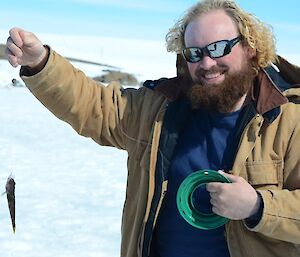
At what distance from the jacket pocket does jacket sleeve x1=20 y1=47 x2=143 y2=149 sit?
654mm

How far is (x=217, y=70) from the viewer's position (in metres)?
2.40

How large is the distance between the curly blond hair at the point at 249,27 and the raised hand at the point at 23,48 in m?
0.73

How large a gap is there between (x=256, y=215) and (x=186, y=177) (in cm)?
37

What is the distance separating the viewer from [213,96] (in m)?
2.38

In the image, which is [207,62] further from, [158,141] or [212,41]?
[158,141]

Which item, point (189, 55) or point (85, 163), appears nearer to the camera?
point (189, 55)

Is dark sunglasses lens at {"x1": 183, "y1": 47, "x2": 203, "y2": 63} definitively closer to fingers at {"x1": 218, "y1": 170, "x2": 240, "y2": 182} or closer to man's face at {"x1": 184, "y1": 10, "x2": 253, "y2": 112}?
man's face at {"x1": 184, "y1": 10, "x2": 253, "y2": 112}

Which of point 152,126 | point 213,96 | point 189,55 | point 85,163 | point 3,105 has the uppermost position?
point 189,55

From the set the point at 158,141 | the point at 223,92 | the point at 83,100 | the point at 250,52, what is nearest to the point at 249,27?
the point at 250,52

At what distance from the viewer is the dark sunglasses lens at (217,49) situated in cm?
235

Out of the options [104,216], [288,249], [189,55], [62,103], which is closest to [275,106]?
[189,55]

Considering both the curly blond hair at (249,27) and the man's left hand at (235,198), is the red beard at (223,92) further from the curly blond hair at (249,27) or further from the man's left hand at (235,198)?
the man's left hand at (235,198)

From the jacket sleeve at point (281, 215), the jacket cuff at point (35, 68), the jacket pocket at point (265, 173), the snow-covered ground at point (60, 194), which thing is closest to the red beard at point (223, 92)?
the jacket pocket at point (265, 173)

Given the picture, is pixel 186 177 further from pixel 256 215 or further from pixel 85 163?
pixel 85 163
